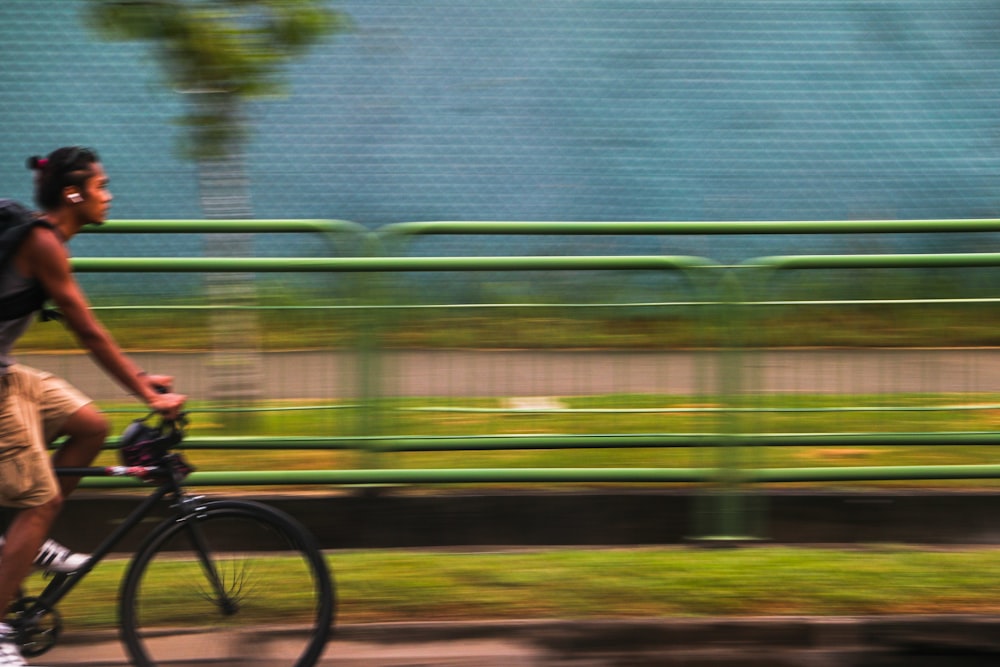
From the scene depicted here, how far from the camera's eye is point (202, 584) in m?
4.32

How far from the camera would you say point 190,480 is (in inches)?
225

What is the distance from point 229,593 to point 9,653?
685 mm

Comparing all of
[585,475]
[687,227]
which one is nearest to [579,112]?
[687,227]

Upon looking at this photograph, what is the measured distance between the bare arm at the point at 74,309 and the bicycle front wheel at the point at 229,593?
0.40m

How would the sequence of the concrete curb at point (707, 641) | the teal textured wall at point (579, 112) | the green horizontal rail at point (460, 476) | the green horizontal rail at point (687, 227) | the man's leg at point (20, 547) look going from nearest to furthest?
the man's leg at point (20, 547) < the concrete curb at point (707, 641) < the green horizontal rail at point (460, 476) < the green horizontal rail at point (687, 227) < the teal textured wall at point (579, 112)

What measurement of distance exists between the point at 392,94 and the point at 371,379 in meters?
4.57

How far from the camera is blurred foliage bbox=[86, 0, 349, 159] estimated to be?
6109mm

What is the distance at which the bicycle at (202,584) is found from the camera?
4.25 meters

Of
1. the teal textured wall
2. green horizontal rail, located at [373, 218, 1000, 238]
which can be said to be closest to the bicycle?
green horizontal rail, located at [373, 218, 1000, 238]

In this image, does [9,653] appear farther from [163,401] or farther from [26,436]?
[163,401]

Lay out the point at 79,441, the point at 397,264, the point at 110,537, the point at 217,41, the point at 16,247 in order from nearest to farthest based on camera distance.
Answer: the point at 16,247, the point at 110,537, the point at 79,441, the point at 397,264, the point at 217,41

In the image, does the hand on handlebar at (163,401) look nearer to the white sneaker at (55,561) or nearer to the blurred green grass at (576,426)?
the white sneaker at (55,561)

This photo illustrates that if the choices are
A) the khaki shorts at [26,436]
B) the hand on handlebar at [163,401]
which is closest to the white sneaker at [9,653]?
the khaki shorts at [26,436]

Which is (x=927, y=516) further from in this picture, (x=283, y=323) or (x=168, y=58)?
(x=168, y=58)
